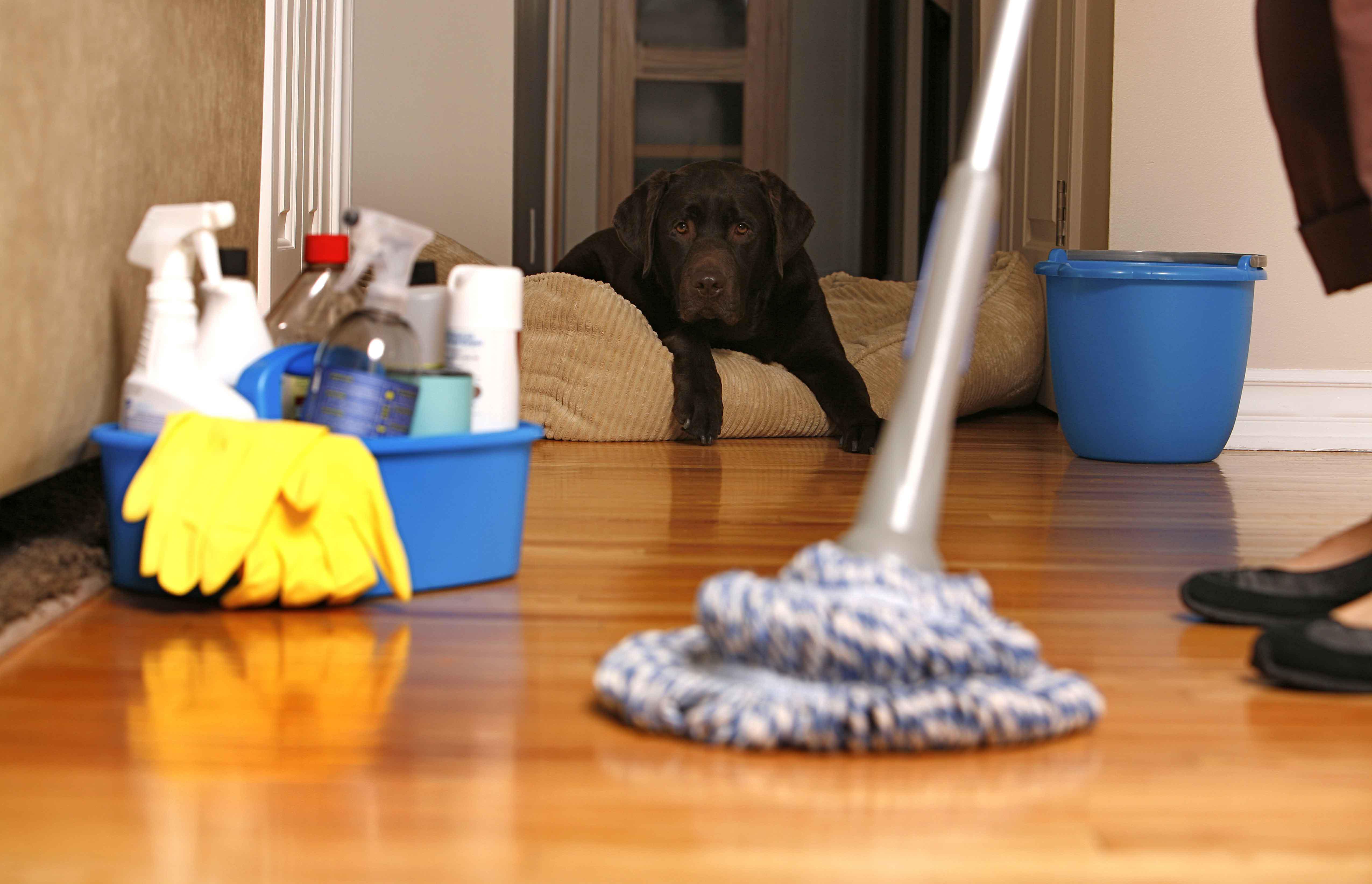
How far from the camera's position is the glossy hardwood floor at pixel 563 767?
63 cm

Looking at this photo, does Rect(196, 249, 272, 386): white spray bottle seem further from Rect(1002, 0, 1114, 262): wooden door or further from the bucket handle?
Rect(1002, 0, 1114, 262): wooden door

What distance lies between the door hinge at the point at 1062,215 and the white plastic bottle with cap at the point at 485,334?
2.18 meters

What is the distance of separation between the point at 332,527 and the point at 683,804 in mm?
481

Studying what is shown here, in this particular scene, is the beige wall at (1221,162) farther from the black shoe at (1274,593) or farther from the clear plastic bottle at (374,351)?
the clear plastic bottle at (374,351)

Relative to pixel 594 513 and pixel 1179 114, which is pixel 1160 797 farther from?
pixel 1179 114

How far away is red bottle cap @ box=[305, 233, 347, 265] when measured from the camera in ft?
4.29

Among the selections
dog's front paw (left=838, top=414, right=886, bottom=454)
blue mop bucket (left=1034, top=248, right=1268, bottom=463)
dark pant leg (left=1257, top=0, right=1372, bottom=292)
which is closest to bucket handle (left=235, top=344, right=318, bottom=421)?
dark pant leg (left=1257, top=0, right=1372, bottom=292)

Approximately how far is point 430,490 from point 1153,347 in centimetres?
157

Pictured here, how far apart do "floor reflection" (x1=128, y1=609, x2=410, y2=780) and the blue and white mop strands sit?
0.19 metres

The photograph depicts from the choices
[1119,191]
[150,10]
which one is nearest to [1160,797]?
[150,10]

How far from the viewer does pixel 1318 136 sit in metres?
1.14

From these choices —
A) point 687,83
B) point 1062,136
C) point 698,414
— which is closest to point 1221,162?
point 1062,136

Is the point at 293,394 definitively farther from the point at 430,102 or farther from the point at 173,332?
the point at 430,102

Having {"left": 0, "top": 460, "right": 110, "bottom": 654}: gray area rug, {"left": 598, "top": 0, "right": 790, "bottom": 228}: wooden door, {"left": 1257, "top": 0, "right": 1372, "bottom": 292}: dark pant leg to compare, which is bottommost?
{"left": 0, "top": 460, "right": 110, "bottom": 654}: gray area rug
